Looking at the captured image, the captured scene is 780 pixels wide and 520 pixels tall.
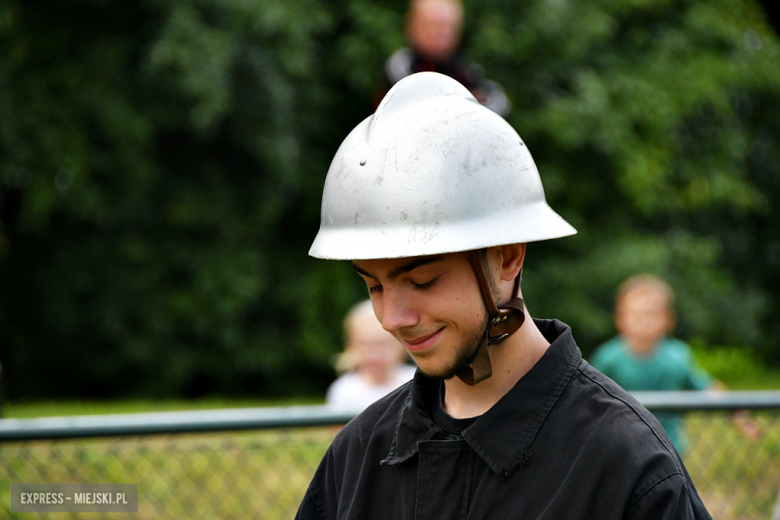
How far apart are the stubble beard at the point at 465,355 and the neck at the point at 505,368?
0.08 m

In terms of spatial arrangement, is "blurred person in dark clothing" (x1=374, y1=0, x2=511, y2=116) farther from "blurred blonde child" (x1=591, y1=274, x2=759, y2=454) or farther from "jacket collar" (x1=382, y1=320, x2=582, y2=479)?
"jacket collar" (x1=382, y1=320, x2=582, y2=479)

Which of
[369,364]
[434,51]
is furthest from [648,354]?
[434,51]

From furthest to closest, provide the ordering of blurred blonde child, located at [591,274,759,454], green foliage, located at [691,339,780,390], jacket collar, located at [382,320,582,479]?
green foliage, located at [691,339,780,390]
blurred blonde child, located at [591,274,759,454]
jacket collar, located at [382,320,582,479]

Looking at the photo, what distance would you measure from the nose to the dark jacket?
24 centimetres

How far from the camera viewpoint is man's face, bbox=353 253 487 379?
159cm

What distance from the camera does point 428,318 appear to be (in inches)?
62.8

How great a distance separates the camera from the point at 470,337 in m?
1.62

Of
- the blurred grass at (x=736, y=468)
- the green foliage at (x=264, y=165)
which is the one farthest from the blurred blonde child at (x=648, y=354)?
the green foliage at (x=264, y=165)

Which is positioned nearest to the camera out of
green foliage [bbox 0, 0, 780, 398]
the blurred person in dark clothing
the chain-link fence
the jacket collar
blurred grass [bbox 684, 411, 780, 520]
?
the jacket collar

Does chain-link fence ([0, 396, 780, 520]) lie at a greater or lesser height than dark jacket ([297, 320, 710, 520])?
lesser

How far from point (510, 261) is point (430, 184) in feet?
0.82

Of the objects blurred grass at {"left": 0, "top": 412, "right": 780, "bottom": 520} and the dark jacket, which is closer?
the dark jacket

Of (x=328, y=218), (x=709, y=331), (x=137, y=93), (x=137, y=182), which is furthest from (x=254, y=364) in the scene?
(x=328, y=218)

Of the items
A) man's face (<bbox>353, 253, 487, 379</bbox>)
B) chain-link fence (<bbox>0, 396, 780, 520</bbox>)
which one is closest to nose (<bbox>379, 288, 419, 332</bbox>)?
man's face (<bbox>353, 253, 487, 379</bbox>)
